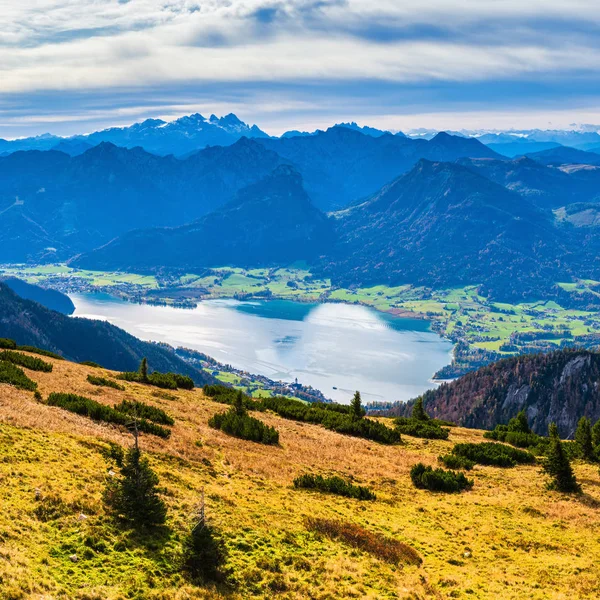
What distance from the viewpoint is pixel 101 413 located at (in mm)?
37094

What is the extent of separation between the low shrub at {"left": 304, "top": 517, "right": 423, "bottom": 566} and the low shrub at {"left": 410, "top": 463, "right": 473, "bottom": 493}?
906 centimetres

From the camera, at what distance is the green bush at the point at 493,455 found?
42000 millimetres

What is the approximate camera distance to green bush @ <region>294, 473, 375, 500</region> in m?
31.8

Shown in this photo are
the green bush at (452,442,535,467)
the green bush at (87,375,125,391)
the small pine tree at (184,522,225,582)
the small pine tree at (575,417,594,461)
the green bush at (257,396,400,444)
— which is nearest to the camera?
the small pine tree at (184,522,225,582)

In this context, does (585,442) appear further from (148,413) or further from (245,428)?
(148,413)

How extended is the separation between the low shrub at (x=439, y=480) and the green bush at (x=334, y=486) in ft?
13.0

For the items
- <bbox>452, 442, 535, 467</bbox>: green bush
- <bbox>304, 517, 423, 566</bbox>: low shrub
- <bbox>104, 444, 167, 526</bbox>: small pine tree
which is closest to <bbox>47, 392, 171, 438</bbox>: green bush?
<bbox>104, 444, 167, 526</bbox>: small pine tree

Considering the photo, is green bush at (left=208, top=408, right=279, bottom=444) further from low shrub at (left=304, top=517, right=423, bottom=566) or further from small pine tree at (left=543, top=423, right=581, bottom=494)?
small pine tree at (left=543, top=423, right=581, bottom=494)

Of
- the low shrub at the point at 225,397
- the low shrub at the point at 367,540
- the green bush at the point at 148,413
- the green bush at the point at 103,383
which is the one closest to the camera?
the low shrub at the point at 367,540

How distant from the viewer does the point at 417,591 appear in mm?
21844

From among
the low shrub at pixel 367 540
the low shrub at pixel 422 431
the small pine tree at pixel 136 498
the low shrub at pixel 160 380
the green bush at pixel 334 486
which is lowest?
the low shrub at pixel 367 540

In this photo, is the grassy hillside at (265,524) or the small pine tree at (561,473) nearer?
the grassy hillside at (265,524)

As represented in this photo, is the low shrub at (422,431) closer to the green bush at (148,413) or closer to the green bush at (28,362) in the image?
the green bush at (148,413)

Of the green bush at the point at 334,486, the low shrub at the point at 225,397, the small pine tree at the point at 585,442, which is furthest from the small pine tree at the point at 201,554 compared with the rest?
the small pine tree at the point at 585,442
